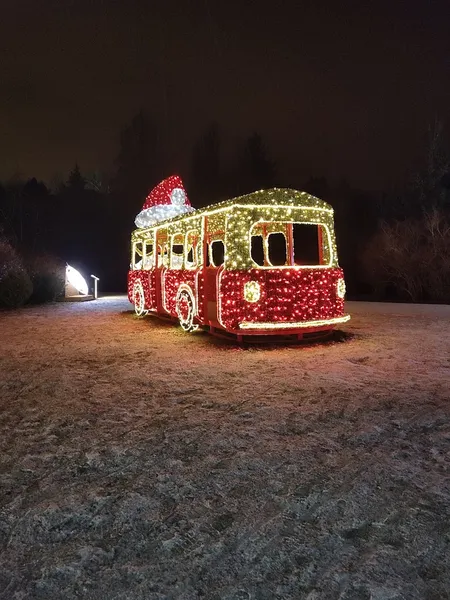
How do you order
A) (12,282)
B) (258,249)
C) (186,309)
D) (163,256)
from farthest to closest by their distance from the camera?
(12,282), (163,256), (258,249), (186,309)

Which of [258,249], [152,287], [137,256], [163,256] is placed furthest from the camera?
[137,256]

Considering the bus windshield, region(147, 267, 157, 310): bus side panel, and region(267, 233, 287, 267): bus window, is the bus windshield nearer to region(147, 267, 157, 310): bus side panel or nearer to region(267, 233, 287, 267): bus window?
region(267, 233, 287, 267): bus window

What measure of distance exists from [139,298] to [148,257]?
1235 millimetres

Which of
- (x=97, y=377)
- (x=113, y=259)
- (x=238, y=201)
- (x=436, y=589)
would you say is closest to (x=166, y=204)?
(x=238, y=201)

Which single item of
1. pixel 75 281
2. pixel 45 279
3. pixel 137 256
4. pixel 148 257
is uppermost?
pixel 137 256

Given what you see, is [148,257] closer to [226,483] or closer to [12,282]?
[12,282]

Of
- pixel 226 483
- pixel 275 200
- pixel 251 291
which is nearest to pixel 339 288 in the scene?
pixel 251 291

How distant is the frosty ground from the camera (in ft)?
8.19

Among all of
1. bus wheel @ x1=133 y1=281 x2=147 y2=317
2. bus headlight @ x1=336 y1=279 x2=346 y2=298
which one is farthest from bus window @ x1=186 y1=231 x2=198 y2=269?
bus wheel @ x1=133 y1=281 x2=147 y2=317

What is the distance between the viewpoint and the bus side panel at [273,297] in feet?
29.1

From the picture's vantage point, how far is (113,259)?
133 feet

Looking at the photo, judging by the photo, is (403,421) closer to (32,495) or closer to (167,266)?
(32,495)

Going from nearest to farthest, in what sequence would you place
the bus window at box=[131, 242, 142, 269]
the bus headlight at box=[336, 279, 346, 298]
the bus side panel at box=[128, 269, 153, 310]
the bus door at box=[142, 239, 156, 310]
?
the bus headlight at box=[336, 279, 346, 298] < the bus door at box=[142, 239, 156, 310] < the bus side panel at box=[128, 269, 153, 310] < the bus window at box=[131, 242, 142, 269]

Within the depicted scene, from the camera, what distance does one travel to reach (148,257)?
1461 centimetres
